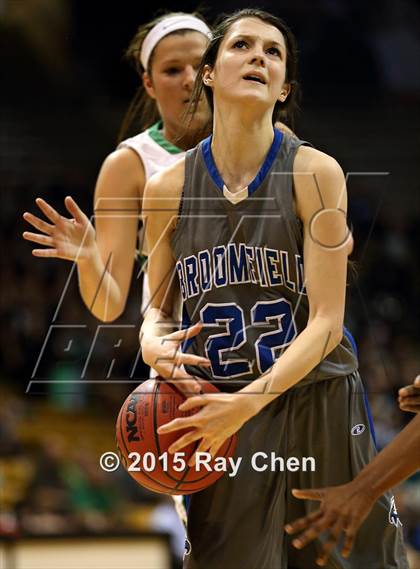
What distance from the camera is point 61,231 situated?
2434 millimetres

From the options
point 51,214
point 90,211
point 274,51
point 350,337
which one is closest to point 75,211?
point 51,214

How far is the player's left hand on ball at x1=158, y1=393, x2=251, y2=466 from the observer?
7.13 ft

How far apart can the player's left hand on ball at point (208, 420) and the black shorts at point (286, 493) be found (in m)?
0.11

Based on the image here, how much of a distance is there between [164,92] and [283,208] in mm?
712

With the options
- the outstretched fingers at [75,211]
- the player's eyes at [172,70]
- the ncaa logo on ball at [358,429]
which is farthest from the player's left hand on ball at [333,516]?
the player's eyes at [172,70]

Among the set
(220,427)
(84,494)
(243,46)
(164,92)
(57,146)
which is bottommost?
(84,494)

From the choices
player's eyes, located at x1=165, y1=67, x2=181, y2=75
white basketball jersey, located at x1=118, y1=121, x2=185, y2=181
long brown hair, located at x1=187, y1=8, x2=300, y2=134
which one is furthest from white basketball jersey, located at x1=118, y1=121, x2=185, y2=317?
long brown hair, located at x1=187, y1=8, x2=300, y2=134

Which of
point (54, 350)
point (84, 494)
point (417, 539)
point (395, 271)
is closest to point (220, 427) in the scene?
point (54, 350)

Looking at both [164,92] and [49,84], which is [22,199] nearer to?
[164,92]

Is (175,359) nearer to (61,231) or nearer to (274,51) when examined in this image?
(61,231)

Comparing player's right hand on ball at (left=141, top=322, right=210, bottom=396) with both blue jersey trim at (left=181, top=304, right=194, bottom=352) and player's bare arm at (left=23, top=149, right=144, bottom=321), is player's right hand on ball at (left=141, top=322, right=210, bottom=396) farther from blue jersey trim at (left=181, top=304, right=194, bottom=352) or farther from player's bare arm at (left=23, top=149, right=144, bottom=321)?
player's bare arm at (left=23, top=149, right=144, bottom=321)

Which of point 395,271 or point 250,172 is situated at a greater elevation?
point 250,172

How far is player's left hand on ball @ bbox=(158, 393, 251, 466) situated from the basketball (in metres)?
0.02

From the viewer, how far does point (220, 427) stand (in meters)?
2.18
